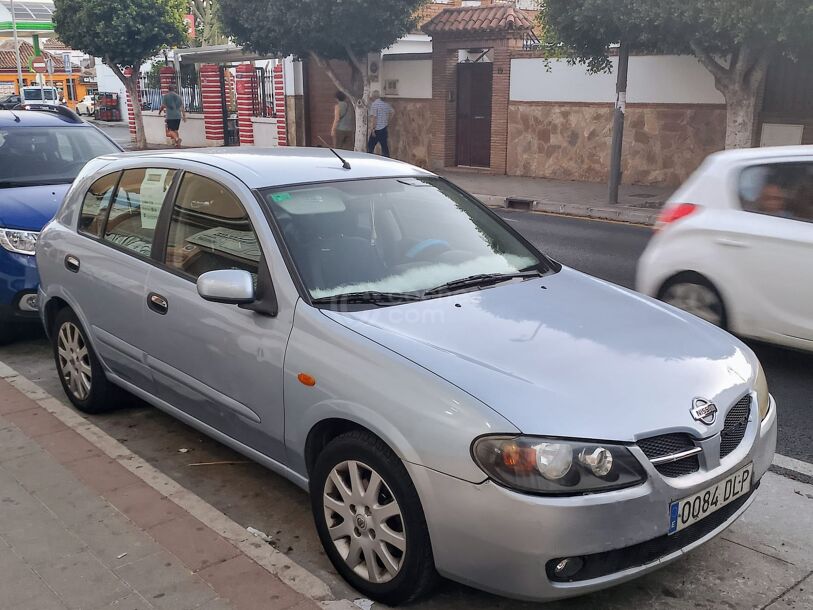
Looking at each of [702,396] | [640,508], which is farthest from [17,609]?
[702,396]

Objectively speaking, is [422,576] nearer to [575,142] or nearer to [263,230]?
[263,230]

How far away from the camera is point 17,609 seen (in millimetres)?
3219

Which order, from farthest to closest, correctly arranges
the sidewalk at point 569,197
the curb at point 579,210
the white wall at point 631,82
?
the white wall at point 631,82 < the sidewalk at point 569,197 < the curb at point 579,210

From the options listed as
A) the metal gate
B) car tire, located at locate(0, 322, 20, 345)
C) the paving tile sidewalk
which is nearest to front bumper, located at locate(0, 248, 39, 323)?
car tire, located at locate(0, 322, 20, 345)

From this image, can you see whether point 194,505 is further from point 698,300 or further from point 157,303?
point 698,300

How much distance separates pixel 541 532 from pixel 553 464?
0.22 m

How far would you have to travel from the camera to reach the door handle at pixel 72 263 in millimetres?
5141

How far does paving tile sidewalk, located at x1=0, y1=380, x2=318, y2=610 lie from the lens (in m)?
3.29

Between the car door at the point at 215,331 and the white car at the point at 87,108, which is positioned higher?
the white car at the point at 87,108

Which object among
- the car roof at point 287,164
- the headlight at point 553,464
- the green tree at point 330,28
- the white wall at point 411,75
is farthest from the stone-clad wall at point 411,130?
the headlight at point 553,464

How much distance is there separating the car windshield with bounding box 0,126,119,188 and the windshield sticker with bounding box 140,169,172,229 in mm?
3193

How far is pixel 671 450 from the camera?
2.95 m

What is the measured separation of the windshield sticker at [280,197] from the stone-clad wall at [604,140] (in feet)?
46.0

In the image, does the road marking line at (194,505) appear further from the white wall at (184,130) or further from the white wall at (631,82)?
the white wall at (184,130)
